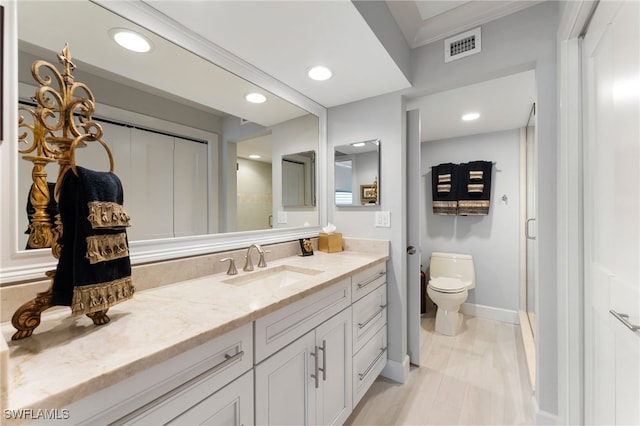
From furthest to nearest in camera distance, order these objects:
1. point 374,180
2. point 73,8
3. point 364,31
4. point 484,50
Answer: point 374,180 < point 484,50 < point 364,31 < point 73,8

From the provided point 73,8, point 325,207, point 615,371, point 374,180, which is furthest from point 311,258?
point 73,8

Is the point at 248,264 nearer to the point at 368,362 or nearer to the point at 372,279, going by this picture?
the point at 372,279

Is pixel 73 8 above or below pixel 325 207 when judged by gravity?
above

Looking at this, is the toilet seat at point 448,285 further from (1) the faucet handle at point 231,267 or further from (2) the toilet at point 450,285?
(1) the faucet handle at point 231,267

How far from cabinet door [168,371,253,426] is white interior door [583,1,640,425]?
4.09ft

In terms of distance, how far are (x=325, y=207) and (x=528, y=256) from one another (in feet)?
7.78

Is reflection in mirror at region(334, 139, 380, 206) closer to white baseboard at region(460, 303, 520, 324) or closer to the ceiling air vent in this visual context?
the ceiling air vent

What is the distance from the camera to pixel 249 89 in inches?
65.0

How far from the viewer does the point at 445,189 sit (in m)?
3.22

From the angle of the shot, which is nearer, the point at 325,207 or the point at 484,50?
the point at 484,50

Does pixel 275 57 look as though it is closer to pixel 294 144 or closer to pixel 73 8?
pixel 294 144

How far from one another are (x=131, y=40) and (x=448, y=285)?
3.09m

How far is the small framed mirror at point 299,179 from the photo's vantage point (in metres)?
2.03

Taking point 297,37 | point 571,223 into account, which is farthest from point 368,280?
point 297,37
